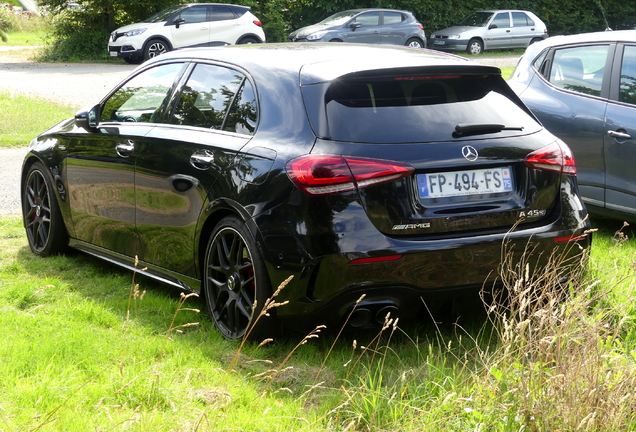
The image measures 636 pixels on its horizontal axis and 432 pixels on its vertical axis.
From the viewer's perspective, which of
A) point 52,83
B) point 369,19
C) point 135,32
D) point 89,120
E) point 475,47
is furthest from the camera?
point 475,47

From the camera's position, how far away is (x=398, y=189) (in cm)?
389

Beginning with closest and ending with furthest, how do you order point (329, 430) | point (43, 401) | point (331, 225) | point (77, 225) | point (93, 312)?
point (329, 430), point (43, 401), point (331, 225), point (93, 312), point (77, 225)

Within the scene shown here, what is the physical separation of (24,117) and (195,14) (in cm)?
1257

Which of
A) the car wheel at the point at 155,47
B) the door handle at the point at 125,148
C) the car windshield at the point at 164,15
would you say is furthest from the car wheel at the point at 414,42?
the door handle at the point at 125,148

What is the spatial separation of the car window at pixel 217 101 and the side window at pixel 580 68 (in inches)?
135

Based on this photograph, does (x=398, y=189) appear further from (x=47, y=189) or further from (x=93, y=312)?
(x=47, y=189)

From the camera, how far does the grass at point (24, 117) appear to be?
41.0 ft

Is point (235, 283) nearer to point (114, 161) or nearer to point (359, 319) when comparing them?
point (359, 319)

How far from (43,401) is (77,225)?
2.59 m

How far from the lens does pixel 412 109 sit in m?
4.15

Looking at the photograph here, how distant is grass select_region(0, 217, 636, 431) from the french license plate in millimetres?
419

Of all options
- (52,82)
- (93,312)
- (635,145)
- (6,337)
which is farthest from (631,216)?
(52,82)

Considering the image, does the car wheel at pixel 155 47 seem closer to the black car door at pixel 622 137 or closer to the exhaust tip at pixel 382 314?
the black car door at pixel 622 137

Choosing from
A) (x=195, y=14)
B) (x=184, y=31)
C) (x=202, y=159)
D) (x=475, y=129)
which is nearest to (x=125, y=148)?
(x=202, y=159)
